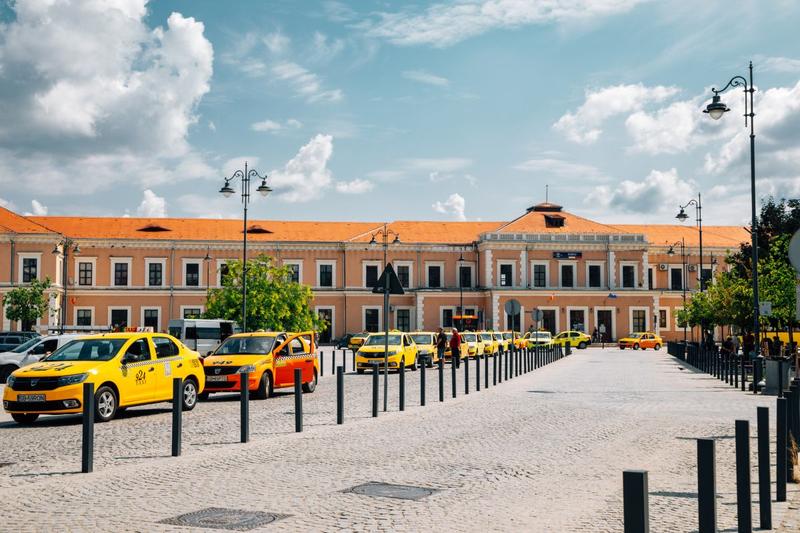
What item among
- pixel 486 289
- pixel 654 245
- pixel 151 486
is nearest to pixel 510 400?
pixel 151 486

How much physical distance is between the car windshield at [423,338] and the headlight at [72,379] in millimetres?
25991

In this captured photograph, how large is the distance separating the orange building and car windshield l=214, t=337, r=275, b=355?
177 feet

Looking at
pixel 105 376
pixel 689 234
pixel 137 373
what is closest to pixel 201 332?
pixel 137 373

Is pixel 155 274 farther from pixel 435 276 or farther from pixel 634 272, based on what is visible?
pixel 634 272

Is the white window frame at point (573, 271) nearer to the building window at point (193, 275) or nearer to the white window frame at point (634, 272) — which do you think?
the white window frame at point (634, 272)

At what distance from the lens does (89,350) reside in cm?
1653

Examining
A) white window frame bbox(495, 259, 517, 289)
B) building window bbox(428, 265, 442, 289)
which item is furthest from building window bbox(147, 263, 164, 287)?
white window frame bbox(495, 259, 517, 289)

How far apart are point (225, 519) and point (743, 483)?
13.8ft

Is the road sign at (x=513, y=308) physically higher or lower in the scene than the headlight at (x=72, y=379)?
higher

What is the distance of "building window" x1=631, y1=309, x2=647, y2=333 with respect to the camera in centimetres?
8025

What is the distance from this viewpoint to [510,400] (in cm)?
1992

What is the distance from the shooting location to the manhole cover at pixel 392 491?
8562mm

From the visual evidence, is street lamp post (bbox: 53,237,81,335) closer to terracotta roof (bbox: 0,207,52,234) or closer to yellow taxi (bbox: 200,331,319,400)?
terracotta roof (bbox: 0,207,52,234)

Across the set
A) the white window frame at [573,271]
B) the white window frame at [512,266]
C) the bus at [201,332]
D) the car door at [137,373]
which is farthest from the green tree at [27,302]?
the car door at [137,373]
